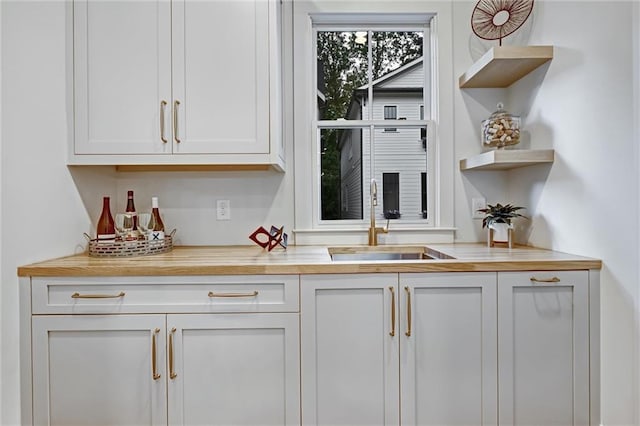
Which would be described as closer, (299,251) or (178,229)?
(299,251)

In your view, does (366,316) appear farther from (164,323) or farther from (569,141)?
(569,141)

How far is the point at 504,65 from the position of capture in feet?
6.43

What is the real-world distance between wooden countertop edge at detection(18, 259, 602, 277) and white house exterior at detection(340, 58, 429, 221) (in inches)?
32.3

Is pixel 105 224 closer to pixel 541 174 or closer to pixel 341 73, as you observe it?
pixel 341 73

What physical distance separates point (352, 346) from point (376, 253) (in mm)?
725

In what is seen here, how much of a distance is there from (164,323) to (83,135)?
1.00 meters

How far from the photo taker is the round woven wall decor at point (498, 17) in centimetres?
198

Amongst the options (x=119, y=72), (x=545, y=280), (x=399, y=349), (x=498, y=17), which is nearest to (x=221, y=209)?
(x=119, y=72)

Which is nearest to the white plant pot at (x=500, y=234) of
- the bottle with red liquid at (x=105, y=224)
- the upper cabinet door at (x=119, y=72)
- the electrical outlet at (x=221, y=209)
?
the electrical outlet at (x=221, y=209)

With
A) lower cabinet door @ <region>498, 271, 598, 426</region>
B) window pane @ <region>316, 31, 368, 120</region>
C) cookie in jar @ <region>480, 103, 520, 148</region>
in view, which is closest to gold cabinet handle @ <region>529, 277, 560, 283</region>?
lower cabinet door @ <region>498, 271, 598, 426</region>

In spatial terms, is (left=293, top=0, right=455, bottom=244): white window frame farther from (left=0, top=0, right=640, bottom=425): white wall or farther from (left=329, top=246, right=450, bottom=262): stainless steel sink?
(left=0, top=0, right=640, bottom=425): white wall

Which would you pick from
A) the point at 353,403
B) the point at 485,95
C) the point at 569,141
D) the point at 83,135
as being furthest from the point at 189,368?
the point at 485,95

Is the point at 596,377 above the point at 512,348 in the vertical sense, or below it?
below

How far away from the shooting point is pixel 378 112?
7.79 feet
